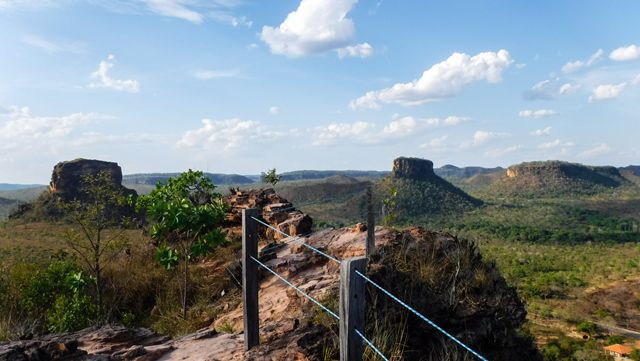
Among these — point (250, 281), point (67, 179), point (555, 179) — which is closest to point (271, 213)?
point (250, 281)

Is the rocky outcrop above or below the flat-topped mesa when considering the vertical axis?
below

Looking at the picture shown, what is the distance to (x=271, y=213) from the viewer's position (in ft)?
45.3

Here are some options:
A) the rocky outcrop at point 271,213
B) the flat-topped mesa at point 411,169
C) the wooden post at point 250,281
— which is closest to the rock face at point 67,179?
the flat-topped mesa at point 411,169

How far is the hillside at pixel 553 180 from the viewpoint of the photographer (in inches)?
5408

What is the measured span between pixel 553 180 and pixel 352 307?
6136 inches

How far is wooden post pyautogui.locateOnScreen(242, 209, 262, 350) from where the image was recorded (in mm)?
5570

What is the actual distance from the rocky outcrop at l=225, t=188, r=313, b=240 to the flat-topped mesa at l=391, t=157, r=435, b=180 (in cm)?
9661

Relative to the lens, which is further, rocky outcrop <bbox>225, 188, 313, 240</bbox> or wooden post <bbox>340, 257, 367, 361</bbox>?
rocky outcrop <bbox>225, 188, 313, 240</bbox>

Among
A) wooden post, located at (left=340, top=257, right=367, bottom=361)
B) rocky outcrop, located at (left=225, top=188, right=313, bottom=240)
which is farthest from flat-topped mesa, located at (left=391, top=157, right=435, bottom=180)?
wooden post, located at (left=340, top=257, right=367, bottom=361)

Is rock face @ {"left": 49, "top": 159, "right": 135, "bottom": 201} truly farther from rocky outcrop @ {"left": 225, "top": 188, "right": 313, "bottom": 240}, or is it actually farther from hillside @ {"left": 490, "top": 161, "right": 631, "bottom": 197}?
hillside @ {"left": 490, "top": 161, "right": 631, "bottom": 197}

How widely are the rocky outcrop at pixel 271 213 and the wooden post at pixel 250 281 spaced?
241 inches

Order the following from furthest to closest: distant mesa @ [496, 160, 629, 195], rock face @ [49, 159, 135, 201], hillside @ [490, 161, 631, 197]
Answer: distant mesa @ [496, 160, 629, 195] < hillside @ [490, 161, 631, 197] < rock face @ [49, 159, 135, 201]

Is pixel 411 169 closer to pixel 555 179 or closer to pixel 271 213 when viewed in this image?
pixel 555 179

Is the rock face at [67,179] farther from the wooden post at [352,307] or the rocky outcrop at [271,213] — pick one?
the wooden post at [352,307]
